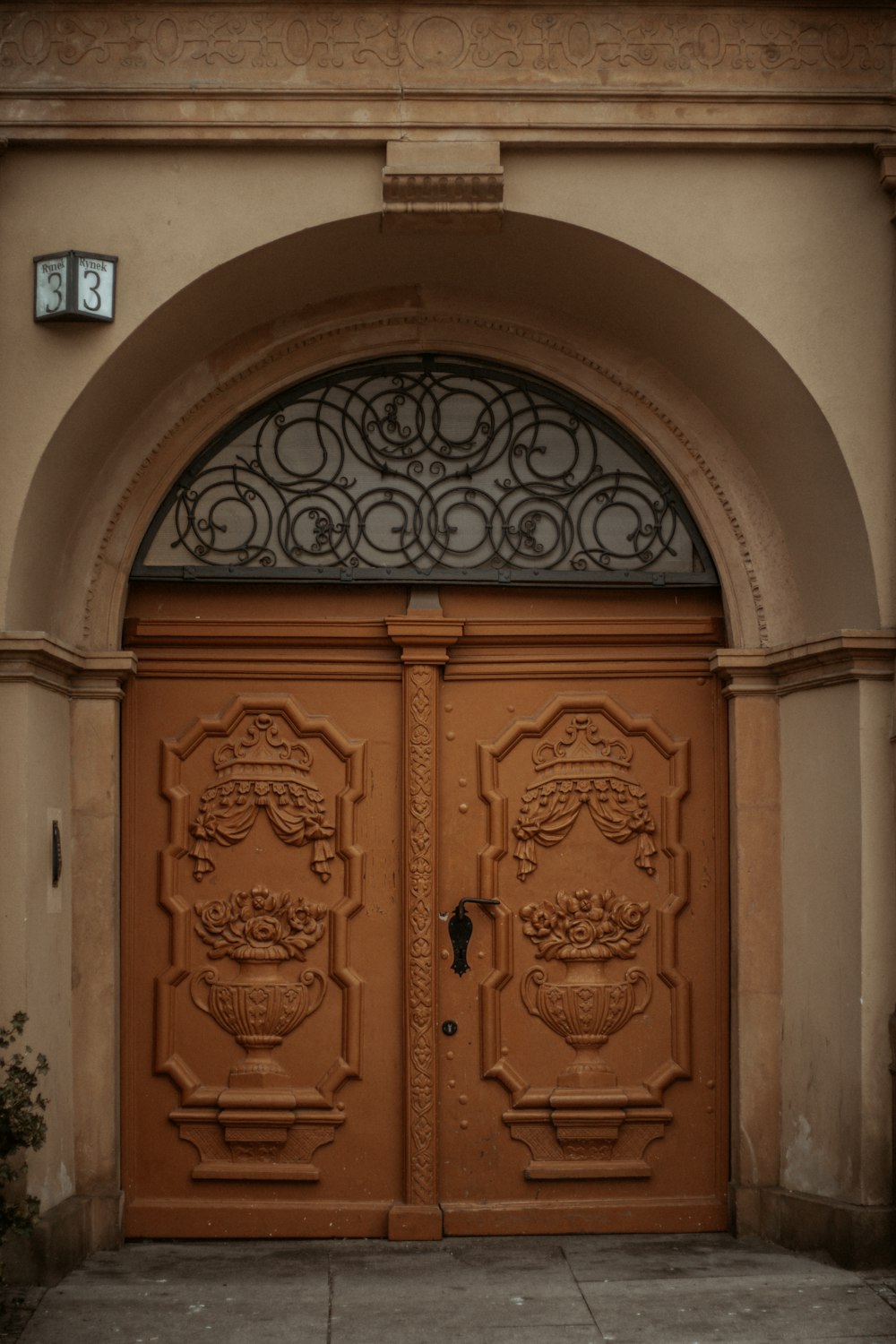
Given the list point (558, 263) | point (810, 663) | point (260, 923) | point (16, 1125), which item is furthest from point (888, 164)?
point (16, 1125)

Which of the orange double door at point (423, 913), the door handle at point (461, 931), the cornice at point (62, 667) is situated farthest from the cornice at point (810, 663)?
the cornice at point (62, 667)

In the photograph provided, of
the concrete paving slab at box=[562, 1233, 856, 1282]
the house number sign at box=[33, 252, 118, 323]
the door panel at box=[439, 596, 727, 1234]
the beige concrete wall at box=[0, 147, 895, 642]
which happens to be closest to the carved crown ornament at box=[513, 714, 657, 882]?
the door panel at box=[439, 596, 727, 1234]

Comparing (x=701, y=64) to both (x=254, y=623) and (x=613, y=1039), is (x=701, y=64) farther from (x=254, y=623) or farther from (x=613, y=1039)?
(x=613, y=1039)

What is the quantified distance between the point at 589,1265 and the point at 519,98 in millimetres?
4340

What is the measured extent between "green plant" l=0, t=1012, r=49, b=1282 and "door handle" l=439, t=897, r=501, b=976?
5.72 feet

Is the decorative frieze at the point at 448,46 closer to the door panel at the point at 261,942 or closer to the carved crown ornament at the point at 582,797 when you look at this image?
the door panel at the point at 261,942

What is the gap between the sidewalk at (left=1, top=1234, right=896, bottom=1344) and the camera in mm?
Answer: 5484

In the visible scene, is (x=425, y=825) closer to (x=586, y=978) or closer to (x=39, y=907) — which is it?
(x=586, y=978)

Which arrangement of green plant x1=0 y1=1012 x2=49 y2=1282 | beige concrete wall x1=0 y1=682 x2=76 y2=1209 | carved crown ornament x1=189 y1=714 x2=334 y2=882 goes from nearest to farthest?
green plant x1=0 y1=1012 x2=49 y2=1282, beige concrete wall x1=0 y1=682 x2=76 y2=1209, carved crown ornament x1=189 y1=714 x2=334 y2=882

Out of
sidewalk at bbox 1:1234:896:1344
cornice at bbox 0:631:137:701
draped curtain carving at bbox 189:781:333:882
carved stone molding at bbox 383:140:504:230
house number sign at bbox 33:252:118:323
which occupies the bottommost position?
sidewalk at bbox 1:1234:896:1344

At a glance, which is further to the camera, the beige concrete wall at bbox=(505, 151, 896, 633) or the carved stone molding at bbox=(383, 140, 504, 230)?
the beige concrete wall at bbox=(505, 151, 896, 633)

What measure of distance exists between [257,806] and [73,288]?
2.15 metres

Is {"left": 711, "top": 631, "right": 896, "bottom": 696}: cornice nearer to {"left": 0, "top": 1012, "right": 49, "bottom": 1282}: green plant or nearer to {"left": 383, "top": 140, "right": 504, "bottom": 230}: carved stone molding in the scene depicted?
{"left": 383, "top": 140, "right": 504, "bottom": 230}: carved stone molding

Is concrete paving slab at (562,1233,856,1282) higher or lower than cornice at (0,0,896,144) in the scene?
lower
